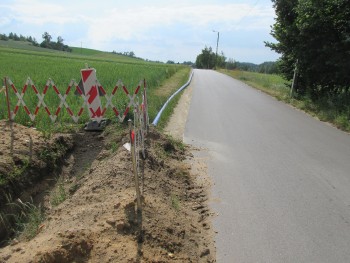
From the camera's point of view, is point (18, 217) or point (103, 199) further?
point (18, 217)

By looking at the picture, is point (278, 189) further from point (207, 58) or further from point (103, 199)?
point (207, 58)

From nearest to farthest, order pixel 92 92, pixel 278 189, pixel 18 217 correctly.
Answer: pixel 18 217, pixel 278 189, pixel 92 92

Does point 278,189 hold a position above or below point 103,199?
below

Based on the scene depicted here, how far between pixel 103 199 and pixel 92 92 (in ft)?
15.4

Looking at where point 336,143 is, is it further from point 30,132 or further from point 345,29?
point 30,132

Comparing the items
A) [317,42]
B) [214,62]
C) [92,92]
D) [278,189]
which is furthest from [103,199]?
[214,62]

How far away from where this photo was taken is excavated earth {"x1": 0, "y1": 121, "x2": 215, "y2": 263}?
375 cm

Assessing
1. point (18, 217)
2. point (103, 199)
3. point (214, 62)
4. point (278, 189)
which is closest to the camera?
point (103, 199)

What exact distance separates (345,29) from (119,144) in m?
11.1

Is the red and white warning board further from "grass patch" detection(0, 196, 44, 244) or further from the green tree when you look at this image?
the green tree

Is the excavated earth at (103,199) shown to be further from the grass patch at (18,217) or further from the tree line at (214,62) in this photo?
the tree line at (214,62)

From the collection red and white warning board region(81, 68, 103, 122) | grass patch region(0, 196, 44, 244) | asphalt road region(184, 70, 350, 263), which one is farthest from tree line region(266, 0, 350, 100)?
grass patch region(0, 196, 44, 244)

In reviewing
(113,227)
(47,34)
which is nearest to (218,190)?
(113,227)

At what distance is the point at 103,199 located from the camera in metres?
4.87
